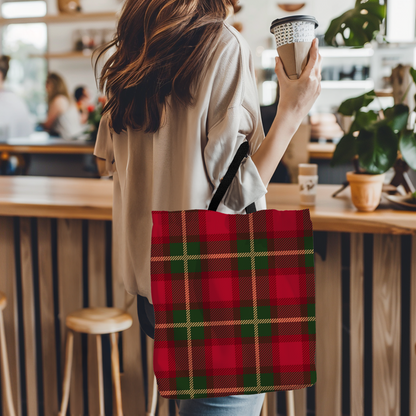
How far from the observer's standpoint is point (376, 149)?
142 centimetres

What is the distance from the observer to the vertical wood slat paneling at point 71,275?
1745 millimetres

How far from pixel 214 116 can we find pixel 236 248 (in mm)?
233

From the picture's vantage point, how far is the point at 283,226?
29.5 inches

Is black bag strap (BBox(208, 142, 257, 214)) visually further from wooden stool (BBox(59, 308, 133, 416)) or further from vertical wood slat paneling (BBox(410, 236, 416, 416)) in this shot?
vertical wood slat paneling (BBox(410, 236, 416, 416))

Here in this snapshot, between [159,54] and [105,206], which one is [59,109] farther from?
[159,54]

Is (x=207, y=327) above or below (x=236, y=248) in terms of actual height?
below

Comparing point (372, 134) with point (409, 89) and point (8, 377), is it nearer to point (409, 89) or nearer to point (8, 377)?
point (409, 89)

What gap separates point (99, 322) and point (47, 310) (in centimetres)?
40

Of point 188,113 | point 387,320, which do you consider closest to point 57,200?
point 188,113

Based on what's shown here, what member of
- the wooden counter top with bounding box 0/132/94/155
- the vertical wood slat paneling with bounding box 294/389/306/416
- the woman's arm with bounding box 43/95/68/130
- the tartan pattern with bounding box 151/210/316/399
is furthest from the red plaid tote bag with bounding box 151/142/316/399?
the woman's arm with bounding box 43/95/68/130

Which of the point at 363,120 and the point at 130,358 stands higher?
the point at 363,120

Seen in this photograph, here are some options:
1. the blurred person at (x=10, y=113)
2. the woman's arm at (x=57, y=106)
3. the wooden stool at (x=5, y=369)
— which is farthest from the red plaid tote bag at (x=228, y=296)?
the woman's arm at (x=57, y=106)

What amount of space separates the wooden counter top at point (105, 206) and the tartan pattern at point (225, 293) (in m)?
0.68

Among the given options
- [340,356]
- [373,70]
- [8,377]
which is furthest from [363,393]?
[373,70]
